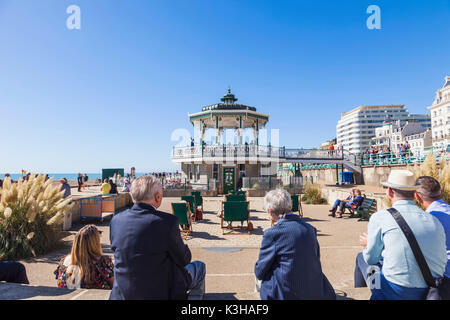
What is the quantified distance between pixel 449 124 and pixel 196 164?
72425 millimetres

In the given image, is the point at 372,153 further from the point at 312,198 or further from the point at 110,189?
the point at 110,189

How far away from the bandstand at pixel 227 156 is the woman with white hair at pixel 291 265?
1845 cm

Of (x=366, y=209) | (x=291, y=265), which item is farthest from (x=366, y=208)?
(x=291, y=265)

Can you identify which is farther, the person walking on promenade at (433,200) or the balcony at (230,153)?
the balcony at (230,153)

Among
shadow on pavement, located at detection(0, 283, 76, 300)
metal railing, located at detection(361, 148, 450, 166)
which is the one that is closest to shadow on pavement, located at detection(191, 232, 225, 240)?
shadow on pavement, located at detection(0, 283, 76, 300)

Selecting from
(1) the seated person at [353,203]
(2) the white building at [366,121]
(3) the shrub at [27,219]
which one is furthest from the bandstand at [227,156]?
(2) the white building at [366,121]

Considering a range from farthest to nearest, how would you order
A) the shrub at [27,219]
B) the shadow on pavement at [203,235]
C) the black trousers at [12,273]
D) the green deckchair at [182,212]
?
the green deckchair at [182,212], the shadow on pavement at [203,235], the shrub at [27,219], the black trousers at [12,273]

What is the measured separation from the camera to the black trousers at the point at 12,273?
10.9ft

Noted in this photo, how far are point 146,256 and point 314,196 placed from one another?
1414cm

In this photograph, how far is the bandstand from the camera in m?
22.4

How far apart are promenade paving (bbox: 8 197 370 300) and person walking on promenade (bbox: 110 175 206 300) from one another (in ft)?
2.50

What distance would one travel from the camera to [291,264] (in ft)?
7.17

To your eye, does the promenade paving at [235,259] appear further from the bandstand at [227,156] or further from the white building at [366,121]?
the white building at [366,121]

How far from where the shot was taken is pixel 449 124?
6328 centimetres
